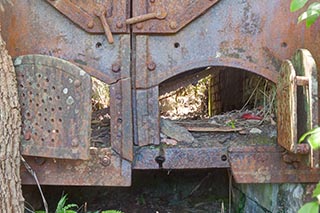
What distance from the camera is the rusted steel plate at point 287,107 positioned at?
7.34ft

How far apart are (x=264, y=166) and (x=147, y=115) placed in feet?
2.51

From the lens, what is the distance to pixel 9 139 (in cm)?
237

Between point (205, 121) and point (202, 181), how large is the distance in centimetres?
89

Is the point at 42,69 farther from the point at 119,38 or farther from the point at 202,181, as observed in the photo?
the point at 202,181

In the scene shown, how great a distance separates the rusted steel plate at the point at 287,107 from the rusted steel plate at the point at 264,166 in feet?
0.43

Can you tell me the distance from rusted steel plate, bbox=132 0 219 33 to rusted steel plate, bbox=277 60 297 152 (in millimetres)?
625

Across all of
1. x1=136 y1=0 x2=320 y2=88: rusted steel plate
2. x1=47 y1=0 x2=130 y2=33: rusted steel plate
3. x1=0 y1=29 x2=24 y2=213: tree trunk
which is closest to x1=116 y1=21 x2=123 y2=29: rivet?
x1=47 y1=0 x2=130 y2=33: rusted steel plate

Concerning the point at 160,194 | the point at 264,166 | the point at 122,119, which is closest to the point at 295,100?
the point at 264,166

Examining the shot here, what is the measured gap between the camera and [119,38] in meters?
2.69

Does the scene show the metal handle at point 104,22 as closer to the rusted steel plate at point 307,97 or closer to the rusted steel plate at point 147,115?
the rusted steel plate at point 147,115

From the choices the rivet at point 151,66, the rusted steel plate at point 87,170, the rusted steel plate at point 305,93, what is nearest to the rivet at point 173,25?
the rivet at point 151,66

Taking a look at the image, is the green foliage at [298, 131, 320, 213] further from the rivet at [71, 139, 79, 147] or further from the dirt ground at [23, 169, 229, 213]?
the dirt ground at [23, 169, 229, 213]

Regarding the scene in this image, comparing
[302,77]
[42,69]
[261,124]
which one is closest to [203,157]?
[261,124]

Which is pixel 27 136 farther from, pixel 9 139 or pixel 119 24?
pixel 119 24
